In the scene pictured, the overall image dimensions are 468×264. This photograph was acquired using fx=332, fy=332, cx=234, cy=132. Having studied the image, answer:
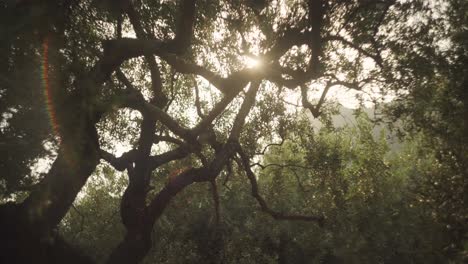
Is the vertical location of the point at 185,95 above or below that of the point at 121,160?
above

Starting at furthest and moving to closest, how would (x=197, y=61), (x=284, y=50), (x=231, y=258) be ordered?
(x=231, y=258)
(x=197, y=61)
(x=284, y=50)

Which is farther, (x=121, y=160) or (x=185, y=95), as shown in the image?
(x=185, y=95)

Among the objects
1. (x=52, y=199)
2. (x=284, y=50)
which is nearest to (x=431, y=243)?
(x=284, y=50)

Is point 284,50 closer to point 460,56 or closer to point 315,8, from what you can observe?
point 315,8

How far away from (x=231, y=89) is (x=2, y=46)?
567 centimetres

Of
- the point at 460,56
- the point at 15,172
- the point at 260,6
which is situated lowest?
the point at 15,172

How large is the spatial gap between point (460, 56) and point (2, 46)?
469 inches

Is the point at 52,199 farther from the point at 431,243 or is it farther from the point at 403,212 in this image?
the point at 403,212

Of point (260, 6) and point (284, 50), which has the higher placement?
point (284, 50)

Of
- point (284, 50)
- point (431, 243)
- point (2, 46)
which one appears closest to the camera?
point (2, 46)

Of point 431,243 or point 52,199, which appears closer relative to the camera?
point 52,199

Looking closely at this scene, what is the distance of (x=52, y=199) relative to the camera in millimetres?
7832

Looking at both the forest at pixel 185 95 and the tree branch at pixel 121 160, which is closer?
the forest at pixel 185 95

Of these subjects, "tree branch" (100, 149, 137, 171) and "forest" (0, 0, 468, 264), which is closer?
"forest" (0, 0, 468, 264)
